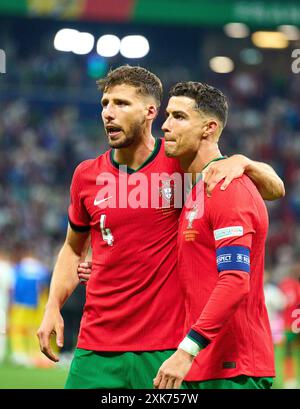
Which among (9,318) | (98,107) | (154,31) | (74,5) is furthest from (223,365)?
(154,31)

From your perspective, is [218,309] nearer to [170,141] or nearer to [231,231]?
[231,231]

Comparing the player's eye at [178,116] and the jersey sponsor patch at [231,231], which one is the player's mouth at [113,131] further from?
the jersey sponsor patch at [231,231]

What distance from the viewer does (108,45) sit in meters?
26.0

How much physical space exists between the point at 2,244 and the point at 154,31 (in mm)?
9378

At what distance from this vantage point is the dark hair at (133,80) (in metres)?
5.48

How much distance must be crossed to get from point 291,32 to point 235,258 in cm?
2278

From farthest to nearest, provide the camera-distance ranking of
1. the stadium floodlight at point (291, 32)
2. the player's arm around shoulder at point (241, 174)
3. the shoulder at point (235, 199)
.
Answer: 1. the stadium floodlight at point (291, 32)
2. the player's arm around shoulder at point (241, 174)
3. the shoulder at point (235, 199)

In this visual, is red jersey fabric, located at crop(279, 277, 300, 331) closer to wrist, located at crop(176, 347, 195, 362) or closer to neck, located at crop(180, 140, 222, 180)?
neck, located at crop(180, 140, 222, 180)

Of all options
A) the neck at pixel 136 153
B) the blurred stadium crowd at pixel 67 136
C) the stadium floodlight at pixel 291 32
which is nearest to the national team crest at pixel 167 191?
the neck at pixel 136 153

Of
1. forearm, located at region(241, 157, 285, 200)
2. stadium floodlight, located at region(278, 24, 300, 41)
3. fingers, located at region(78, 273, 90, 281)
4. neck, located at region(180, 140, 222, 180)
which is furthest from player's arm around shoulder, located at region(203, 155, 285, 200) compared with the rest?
stadium floodlight, located at region(278, 24, 300, 41)

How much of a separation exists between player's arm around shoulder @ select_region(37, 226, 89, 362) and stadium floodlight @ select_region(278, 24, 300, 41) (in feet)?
65.6

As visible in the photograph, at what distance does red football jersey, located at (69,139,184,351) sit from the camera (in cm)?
531

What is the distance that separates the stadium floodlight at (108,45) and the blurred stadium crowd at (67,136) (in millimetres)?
797

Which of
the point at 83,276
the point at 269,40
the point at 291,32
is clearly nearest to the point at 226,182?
the point at 83,276
